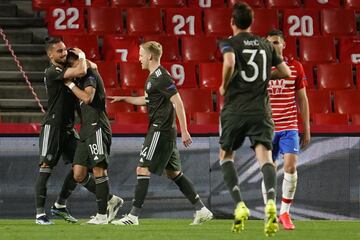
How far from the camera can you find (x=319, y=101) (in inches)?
616

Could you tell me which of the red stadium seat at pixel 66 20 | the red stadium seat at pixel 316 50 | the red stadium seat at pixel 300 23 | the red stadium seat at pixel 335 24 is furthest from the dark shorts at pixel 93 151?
the red stadium seat at pixel 335 24

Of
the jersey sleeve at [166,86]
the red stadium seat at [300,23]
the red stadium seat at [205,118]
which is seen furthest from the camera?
the red stadium seat at [300,23]

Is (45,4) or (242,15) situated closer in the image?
(242,15)

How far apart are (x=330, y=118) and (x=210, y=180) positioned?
9.07ft

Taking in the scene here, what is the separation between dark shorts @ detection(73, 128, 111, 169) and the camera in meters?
11.0

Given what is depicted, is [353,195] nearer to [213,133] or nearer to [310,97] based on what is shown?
[213,133]

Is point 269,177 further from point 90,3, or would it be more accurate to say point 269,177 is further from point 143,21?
point 90,3

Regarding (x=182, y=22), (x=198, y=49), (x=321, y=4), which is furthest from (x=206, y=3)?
(x=321, y=4)

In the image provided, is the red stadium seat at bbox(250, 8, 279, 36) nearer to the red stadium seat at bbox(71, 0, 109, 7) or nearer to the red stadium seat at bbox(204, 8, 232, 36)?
the red stadium seat at bbox(204, 8, 232, 36)

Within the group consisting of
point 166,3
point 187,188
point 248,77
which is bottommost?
point 187,188

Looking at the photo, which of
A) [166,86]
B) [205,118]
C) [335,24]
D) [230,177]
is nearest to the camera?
[230,177]

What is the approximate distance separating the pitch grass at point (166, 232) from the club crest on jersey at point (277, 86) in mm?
1278

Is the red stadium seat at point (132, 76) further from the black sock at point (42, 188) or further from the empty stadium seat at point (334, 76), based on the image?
the black sock at point (42, 188)

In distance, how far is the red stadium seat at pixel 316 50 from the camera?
1669 cm
